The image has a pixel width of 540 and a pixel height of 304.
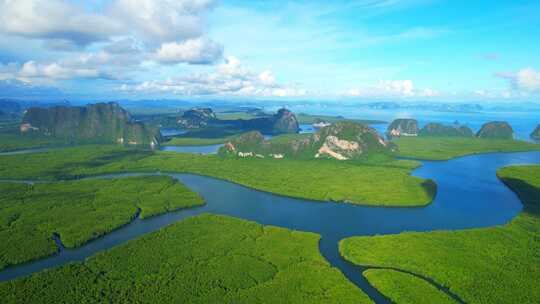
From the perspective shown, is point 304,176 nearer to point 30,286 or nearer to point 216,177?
point 216,177

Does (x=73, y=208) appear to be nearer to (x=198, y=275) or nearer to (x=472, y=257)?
(x=198, y=275)

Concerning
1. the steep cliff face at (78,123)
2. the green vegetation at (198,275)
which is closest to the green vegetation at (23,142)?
the steep cliff face at (78,123)

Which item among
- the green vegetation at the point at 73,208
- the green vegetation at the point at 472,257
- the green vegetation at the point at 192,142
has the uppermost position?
the green vegetation at the point at 192,142

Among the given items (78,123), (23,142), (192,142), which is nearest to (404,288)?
(192,142)

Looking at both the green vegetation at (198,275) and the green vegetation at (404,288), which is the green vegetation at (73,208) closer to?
the green vegetation at (198,275)

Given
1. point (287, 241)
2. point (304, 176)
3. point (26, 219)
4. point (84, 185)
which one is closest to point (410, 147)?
point (304, 176)
